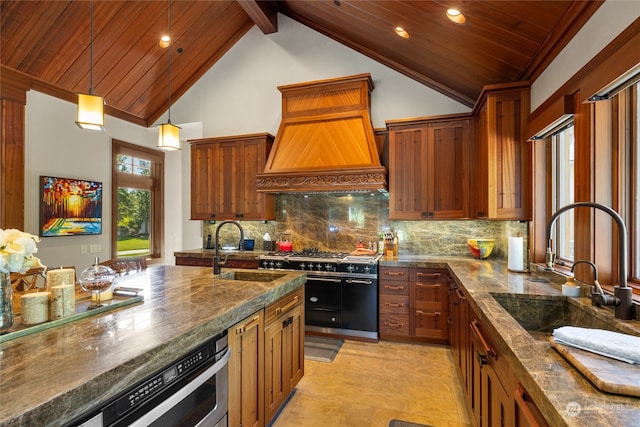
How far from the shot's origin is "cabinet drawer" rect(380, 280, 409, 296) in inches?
140

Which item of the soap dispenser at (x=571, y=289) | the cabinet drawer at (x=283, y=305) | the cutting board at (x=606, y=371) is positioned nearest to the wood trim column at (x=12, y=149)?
the cabinet drawer at (x=283, y=305)

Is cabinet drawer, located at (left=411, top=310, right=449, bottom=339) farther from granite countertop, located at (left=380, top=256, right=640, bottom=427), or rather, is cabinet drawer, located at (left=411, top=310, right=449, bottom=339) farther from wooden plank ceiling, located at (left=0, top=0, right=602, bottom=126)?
wooden plank ceiling, located at (left=0, top=0, right=602, bottom=126)

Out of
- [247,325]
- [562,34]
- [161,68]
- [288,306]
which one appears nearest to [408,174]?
[562,34]

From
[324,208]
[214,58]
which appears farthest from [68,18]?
[324,208]

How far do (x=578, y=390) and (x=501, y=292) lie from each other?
119 cm

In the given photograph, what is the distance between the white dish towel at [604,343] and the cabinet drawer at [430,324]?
7.71ft

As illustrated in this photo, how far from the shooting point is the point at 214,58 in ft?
16.8

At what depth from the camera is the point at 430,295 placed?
348 centimetres

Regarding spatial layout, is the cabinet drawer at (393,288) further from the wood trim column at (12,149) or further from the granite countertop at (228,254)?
the wood trim column at (12,149)

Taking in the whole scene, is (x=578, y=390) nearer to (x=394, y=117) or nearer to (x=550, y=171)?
(x=550, y=171)

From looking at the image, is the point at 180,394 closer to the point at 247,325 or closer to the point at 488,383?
the point at 247,325

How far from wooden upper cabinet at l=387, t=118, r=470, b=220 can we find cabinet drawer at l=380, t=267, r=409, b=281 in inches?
26.3

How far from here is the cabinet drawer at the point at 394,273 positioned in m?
3.57

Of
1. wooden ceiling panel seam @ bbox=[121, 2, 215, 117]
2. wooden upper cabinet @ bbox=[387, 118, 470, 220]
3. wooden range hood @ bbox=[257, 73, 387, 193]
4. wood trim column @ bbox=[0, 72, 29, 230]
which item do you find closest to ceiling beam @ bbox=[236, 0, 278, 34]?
wooden ceiling panel seam @ bbox=[121, 2, 215, 117]
